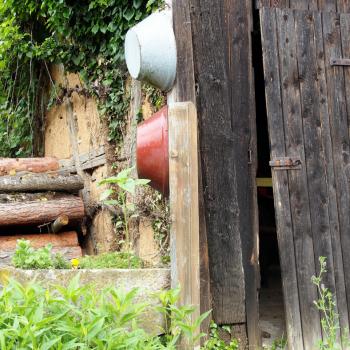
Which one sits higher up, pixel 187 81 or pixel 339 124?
pixel 187 81

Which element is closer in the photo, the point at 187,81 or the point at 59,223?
the point at 187,81

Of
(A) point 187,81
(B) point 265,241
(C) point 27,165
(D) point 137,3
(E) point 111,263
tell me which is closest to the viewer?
(A) point 187,81

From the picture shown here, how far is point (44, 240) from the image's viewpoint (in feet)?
22.9

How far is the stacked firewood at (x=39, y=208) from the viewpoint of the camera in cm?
679

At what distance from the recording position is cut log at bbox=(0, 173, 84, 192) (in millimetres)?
7059

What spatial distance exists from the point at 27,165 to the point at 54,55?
176 cm

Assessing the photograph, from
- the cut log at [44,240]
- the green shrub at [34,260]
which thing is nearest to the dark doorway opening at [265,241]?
the green shrub at [34,260]

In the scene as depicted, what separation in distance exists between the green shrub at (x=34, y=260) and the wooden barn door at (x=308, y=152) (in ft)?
5.48

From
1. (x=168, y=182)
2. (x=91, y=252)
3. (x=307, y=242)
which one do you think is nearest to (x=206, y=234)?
(x=168, y=182)

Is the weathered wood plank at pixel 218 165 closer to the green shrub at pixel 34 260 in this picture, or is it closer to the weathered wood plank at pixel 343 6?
the weathered wood plank at pixel 343 6

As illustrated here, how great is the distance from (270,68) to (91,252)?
4.66 meters

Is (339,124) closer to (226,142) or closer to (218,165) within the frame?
(226,142)

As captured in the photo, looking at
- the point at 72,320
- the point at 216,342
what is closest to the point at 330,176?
the point at 216,342

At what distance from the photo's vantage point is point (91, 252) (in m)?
7.80
